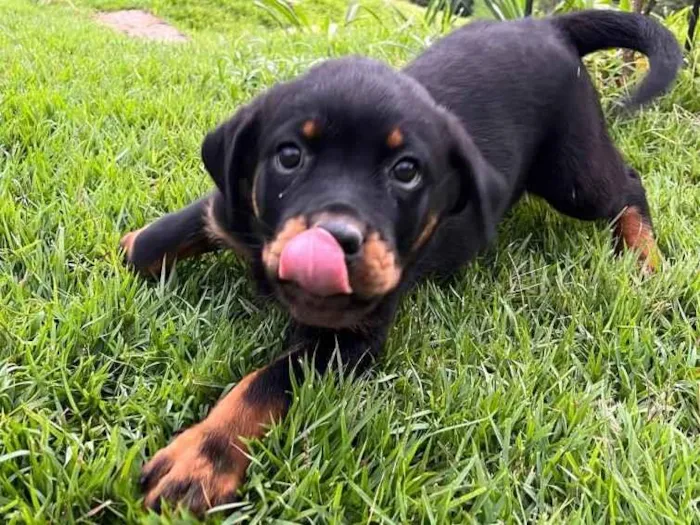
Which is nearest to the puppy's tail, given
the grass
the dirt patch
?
the grass

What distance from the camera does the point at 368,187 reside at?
1837mm

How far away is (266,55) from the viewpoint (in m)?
4.82

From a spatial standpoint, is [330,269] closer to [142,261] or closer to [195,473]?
[195,473]

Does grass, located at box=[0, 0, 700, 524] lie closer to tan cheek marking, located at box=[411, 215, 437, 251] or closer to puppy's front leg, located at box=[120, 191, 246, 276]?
puppy's front leg, located at box=[120, 191, 246, 276]

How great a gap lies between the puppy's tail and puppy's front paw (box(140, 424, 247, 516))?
2.18 m

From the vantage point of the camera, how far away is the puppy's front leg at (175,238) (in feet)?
7.63

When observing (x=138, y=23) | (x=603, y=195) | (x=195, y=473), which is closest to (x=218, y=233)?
(x=195, y=473)

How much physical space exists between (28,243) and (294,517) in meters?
1.35

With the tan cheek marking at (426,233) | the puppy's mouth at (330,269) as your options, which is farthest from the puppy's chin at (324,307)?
the tan cheek marking at (426,233)

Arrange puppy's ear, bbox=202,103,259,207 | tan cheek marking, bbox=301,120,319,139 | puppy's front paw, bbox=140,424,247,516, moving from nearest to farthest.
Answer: puppy's front paw, bbox=140,424,247,516, tan cheek marking, bbox=301,120,319,139, puppy's ear, bbox=202,103,259,207

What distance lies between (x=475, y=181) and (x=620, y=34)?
4.65ft

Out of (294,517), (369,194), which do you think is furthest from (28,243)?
(294,517)

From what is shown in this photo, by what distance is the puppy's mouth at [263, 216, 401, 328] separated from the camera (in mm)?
1577

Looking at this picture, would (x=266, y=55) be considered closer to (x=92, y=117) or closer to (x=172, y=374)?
(x=92, y=117)
